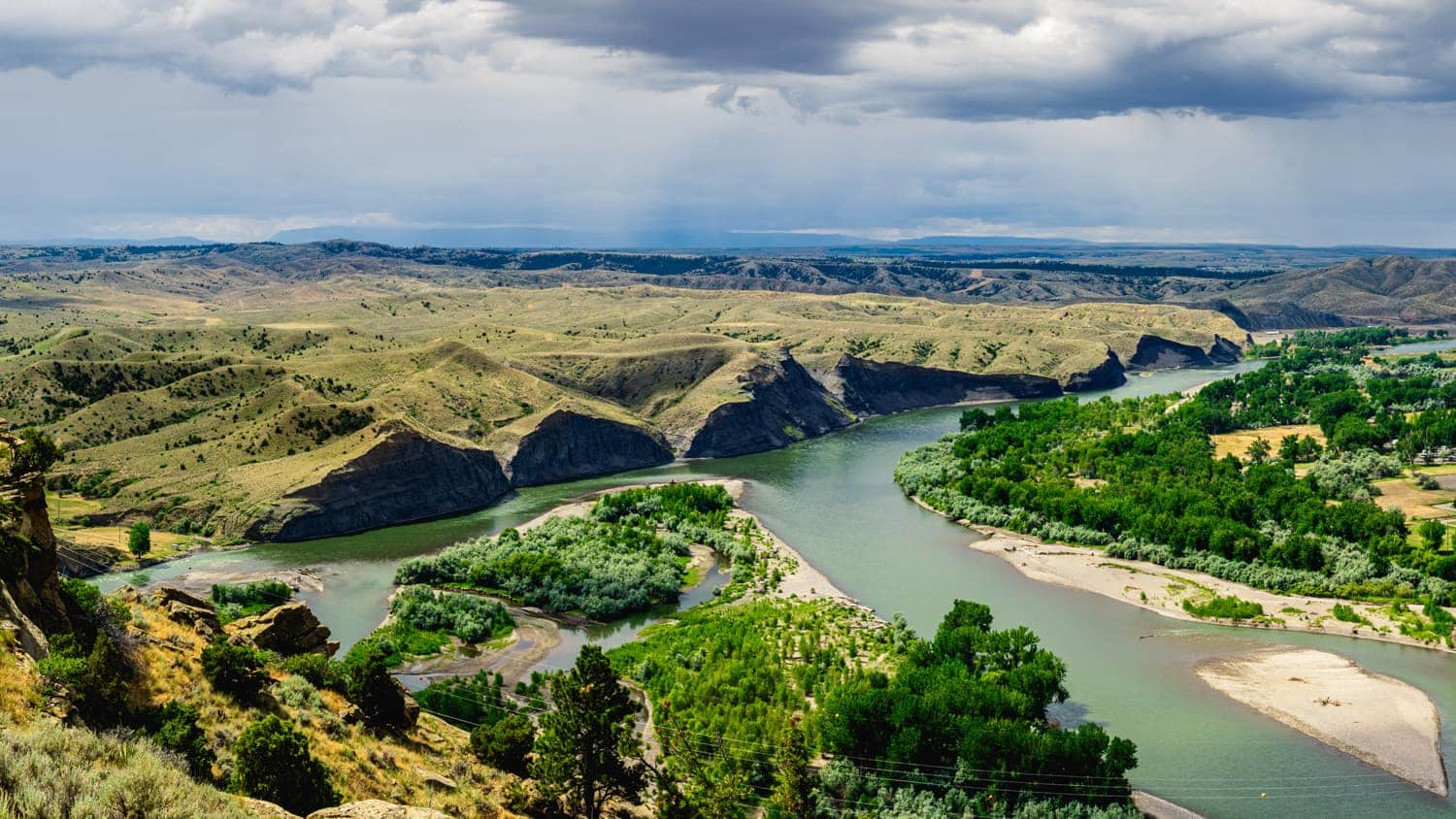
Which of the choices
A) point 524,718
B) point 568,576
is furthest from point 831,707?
point 568,576

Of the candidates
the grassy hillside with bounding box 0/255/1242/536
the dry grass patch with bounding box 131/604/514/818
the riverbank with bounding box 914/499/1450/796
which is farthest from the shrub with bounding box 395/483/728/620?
the dry grass patch with bounding box 131/604/514/818

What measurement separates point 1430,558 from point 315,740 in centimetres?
6659

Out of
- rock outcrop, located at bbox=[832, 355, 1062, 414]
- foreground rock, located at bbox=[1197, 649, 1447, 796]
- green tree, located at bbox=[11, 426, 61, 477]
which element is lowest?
foreground rock, located at bbox=[1197, 649, 1447, 796]

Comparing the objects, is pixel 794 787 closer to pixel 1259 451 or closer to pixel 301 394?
pixel 1259 451

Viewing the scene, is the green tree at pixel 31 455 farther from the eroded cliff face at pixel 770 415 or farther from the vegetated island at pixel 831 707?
the eroded cliff face at pixel 770 415

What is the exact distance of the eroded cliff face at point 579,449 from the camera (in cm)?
11100

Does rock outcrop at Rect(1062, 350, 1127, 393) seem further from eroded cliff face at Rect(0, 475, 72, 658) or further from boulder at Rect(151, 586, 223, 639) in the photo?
eroded cliff face at Rect(0, 475, 72, 658)

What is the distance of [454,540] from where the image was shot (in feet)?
282

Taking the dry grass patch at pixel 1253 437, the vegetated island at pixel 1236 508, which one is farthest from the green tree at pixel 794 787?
the dry grass patch at pixel 1253 437

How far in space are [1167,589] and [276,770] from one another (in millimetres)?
58884

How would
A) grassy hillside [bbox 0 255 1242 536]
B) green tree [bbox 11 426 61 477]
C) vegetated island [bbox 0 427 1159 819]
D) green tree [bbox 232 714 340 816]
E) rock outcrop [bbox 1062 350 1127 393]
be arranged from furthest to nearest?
rock outcrop [bbox 1062 350 1127 393], grassy hillside [bbox 0 255 1242 536], green tree [bbox 11 426 61 477], green tree [bbox 232 714 340 816], vegetated island [bbox 0 427 1159 819]

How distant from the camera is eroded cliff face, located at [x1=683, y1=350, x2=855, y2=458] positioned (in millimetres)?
126750

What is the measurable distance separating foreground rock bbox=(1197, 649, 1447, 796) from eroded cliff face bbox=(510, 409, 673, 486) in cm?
7125

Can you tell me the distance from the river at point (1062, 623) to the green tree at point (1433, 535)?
15.6 meters
